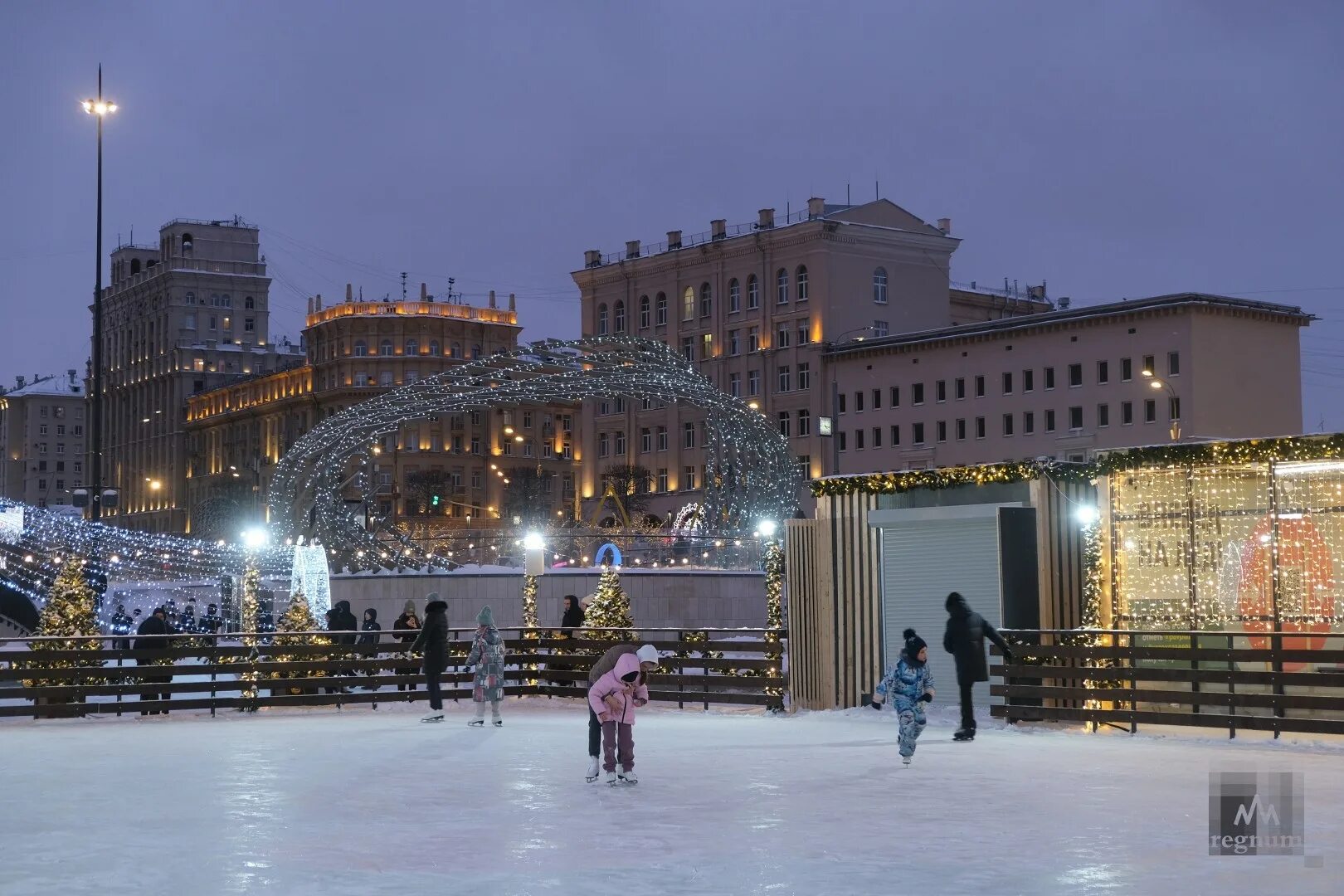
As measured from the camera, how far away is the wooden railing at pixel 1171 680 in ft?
63.2

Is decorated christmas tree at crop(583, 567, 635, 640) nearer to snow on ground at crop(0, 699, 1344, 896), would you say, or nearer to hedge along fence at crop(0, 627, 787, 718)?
hedge along fence at crop(0, 627, 787, 718)

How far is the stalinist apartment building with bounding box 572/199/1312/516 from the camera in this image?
251ft

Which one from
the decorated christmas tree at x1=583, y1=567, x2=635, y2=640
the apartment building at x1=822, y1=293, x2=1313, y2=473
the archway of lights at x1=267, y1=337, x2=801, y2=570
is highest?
the apartment building at x1=822, y1=293, x2=1313, y2=473

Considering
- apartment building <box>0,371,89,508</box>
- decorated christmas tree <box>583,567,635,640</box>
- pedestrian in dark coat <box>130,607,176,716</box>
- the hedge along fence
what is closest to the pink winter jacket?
the hedge along fence

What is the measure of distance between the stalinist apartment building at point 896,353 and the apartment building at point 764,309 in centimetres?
10

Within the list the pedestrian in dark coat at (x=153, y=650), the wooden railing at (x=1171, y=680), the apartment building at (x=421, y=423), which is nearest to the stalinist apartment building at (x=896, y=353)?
the apartment building at (x=421, y=423)

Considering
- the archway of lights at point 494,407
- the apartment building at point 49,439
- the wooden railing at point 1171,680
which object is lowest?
the wooden railing at point 1171,680

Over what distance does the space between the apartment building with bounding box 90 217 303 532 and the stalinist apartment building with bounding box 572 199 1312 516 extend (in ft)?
194

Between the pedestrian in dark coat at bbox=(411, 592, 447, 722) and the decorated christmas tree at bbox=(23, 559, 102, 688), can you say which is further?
the decorated christmas tree at bbox=(23, 559, 102, 688)

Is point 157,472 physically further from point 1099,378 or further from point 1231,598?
point 1231,598

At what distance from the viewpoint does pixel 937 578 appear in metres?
22.7

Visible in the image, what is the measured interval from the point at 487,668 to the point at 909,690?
7.40 meters

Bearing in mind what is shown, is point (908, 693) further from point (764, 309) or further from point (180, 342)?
point (180, 342)

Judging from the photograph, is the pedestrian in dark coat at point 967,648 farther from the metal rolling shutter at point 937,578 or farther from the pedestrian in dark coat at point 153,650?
the pedestrian in dark coat at point 153,650
